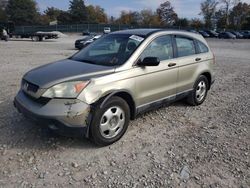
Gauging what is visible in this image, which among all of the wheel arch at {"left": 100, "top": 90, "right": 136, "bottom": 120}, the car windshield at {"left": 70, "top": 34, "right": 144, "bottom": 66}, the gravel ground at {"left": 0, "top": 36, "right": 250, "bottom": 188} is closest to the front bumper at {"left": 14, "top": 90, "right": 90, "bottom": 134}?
the wheel arch at {"left": 100, "top": 90, "right": 136, "bottom": 120}

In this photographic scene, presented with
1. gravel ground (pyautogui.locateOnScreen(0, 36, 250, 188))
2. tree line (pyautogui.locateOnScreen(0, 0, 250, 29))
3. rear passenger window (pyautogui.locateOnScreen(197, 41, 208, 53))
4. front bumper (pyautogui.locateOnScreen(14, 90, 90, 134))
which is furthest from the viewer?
tree line (pyautogui.locateOnScreen(0, 0, 250, 29))

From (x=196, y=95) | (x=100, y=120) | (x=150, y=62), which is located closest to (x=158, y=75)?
(x=150, y=62)

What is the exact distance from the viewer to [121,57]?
4602 millimetres

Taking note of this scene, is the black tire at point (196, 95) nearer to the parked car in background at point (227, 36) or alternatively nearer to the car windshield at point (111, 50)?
the car windshield at point (111, 50)

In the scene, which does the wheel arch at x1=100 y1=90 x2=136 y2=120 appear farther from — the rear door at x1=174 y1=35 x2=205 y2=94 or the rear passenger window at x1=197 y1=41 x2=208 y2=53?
the rear passenger window at x1=197 y1=41 x2=208 y2=53

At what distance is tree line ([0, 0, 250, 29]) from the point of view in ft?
280


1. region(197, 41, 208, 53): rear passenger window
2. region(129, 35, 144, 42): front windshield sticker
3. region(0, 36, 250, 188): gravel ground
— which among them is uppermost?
region(129, 35, 144, 42): front windshield sticker

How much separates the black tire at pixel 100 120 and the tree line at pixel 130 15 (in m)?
85.3

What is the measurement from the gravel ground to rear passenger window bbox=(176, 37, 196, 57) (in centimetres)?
124

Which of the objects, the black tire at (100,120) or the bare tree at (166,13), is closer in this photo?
the black tire at (100,120)

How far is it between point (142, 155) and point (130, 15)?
347 feet

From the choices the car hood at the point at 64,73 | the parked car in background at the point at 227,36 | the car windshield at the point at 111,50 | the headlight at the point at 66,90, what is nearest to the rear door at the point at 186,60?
the car windshield at the point at 111,50

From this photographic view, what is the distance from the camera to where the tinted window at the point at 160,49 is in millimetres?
4766

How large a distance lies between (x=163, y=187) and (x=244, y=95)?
4.97 m
